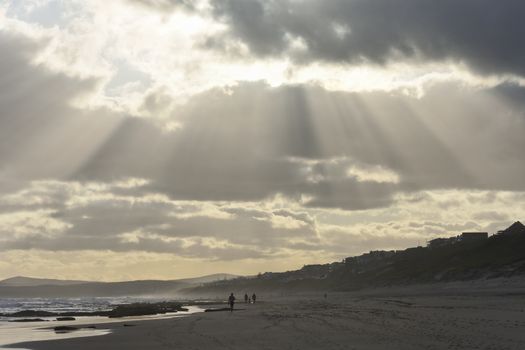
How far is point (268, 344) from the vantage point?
3127 centimetres

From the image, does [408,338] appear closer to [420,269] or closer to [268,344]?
[268,344]

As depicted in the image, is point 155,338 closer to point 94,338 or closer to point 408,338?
point 94,338

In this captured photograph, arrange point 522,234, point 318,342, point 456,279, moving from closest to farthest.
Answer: point 318,342
point 456,279
point 522,234

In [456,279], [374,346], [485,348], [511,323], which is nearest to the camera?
[485,348]

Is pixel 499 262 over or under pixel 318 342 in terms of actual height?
over

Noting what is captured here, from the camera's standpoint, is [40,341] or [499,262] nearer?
[40,341]

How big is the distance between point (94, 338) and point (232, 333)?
9244 millimetres

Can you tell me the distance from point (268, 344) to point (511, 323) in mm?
14743

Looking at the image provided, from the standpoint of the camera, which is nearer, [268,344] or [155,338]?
[268,344]

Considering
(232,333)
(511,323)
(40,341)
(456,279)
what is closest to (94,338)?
(40,341)


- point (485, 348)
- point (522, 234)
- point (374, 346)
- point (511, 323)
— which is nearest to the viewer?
point (485, 348)

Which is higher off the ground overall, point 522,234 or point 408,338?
point 522,234

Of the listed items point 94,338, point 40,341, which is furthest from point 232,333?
point 40,341

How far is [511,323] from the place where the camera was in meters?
36.1
